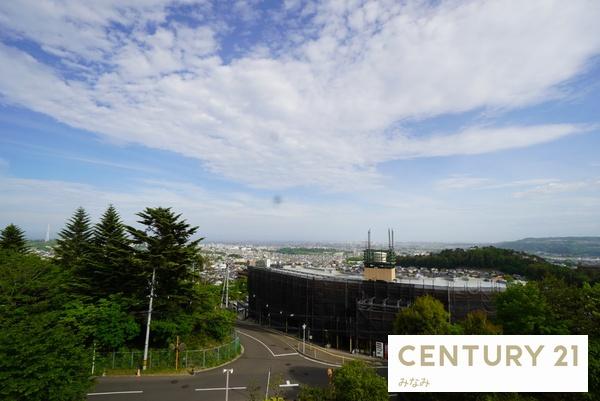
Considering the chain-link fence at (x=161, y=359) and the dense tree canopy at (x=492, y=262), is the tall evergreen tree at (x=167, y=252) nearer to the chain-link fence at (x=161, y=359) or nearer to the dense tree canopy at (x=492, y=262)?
the chain-link fence at (x=161, y=359)

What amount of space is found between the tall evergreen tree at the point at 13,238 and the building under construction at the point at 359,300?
2751 cm

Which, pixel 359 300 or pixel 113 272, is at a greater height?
pixel 113 272

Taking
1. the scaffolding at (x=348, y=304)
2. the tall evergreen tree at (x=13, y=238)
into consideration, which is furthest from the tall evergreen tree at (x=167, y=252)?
the tall evergreen tree at (x=13, y=238)

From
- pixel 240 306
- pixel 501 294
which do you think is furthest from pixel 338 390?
pixel 240 306

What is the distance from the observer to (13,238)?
36.1 meters

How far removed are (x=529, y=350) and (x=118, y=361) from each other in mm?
23740

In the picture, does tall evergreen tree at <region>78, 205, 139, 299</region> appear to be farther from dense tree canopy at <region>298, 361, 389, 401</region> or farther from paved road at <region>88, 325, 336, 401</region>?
dense tree canopy at <region>298, 361, 389, 401</region>

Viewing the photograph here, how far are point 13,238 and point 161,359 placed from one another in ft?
83.8

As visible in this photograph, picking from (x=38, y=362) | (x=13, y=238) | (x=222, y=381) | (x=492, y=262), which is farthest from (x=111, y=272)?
(x=492, y=262)

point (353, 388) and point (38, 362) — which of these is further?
point (38, 362)

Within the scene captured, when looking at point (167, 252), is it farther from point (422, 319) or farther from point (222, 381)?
point (422, 319)

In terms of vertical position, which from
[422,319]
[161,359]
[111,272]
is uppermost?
[111,272]

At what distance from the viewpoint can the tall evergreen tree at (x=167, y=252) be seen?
23.6 metres

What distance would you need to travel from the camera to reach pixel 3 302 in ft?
59.1
